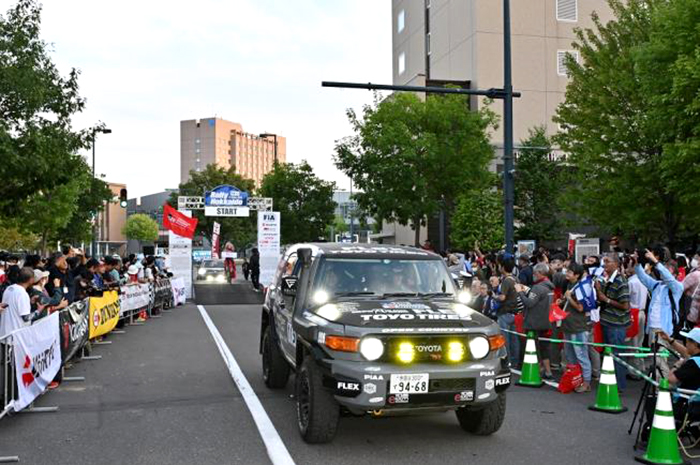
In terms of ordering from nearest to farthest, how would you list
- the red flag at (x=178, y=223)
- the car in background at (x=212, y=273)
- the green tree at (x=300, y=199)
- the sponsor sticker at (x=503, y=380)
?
the sponsor sticker at (x=503, y=380)
the red flag at (x=178, y=223)
the car in background at (x=212, y=273)
the green tree at (x=300, y=199)

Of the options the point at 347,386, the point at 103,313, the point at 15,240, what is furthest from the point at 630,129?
the point at 15,240

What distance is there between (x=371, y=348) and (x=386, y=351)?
0.14m

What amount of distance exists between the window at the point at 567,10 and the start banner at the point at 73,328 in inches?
1748

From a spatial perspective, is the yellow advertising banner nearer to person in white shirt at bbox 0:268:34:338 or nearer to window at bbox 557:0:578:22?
person in white shirt at bbox 0:268:34:338

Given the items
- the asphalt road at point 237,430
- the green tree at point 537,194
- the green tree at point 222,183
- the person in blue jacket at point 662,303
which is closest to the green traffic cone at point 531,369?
the asphalt road at point 237,430

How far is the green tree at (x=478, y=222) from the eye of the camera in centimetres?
3288

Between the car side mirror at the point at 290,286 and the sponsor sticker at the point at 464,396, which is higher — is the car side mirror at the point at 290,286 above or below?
above

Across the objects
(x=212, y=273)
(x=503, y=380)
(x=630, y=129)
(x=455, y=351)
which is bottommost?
(x=212, y=273)

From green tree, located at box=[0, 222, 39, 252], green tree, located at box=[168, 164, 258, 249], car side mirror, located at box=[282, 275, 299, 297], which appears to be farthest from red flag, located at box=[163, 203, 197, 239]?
green tree, located at box=[168, 164, 258, 249]

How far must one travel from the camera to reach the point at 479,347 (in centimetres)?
612

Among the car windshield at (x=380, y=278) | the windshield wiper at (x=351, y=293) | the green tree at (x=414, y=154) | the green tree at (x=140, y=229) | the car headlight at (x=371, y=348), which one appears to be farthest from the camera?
the green tree at (x=140, y=229)

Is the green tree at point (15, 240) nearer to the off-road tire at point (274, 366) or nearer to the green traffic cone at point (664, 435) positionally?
the off-road tire at point (274, 366)

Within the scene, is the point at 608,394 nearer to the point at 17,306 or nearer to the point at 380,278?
the point at 380,278

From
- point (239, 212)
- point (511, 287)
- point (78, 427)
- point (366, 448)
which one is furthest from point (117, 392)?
point (239, 212)
